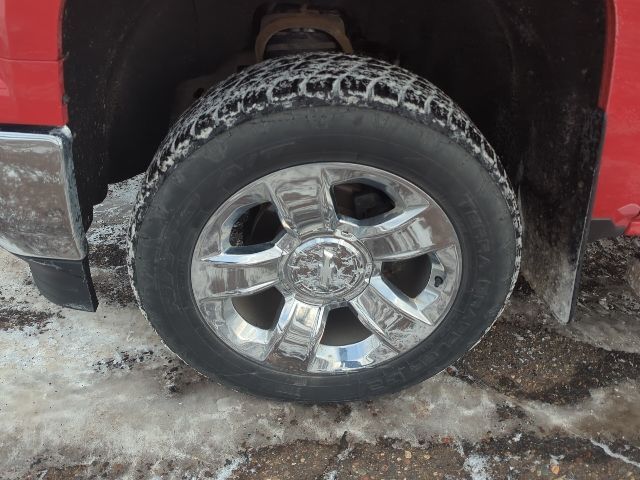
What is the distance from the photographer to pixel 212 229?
171 centimetres

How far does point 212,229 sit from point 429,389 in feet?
3.61

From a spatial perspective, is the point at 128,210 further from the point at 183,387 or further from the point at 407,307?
the point at 407,307

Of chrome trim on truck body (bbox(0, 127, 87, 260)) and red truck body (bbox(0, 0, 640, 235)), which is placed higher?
red truck body (bbox(0, 0, 640, 235))

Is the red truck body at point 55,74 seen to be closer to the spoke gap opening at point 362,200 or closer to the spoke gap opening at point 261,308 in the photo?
the spoke gap opening at point 362,200

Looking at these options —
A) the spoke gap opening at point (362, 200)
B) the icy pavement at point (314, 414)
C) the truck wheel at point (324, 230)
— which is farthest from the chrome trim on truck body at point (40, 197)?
the spoke gap opening at point (362, 200)

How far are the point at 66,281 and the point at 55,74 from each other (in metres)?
0.67

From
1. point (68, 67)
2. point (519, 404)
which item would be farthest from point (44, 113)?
point (519, 404)

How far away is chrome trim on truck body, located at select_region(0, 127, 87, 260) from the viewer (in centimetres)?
151

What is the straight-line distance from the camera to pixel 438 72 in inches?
87.1

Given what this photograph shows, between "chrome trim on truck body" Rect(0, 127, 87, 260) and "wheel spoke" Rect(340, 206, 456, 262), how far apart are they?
2.62 ft

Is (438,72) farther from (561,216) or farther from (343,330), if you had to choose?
(343,330)

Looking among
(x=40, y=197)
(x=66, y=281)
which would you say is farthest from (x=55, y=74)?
(x=66, y=281)

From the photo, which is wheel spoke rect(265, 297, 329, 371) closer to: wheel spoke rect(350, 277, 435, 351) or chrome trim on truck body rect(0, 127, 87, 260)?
wheel spoke rect(350, 277, 435, 351)

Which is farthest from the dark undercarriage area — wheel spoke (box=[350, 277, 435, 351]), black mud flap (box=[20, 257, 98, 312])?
wheel spoke (box=[350, 277, 435, 351])
